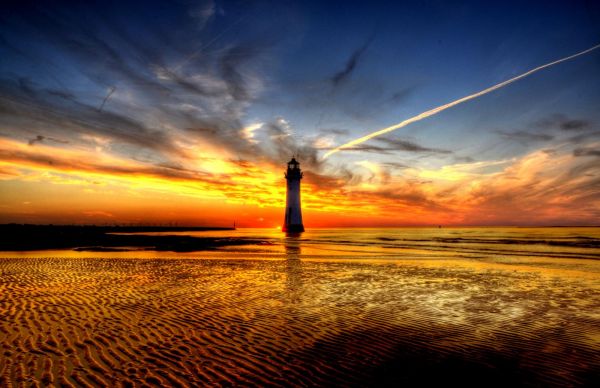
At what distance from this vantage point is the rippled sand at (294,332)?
6359 mm

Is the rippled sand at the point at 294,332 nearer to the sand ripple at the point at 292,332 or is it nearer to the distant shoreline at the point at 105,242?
the sand ripple at the point at 292,332

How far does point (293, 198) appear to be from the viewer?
84438mm

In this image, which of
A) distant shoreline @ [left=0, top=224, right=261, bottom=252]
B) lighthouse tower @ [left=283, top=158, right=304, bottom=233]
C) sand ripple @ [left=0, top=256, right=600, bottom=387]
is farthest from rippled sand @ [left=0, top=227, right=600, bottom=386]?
lighthouse tower @ [left=283, top=158, right=304, bottom=233]

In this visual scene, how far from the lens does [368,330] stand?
9.24 meters

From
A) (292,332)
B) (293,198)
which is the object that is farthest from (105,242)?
(292,332)

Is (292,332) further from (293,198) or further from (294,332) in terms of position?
(293,198)

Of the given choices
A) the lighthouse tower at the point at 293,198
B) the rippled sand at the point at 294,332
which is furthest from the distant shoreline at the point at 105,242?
the rippled sand at the point at 294,332

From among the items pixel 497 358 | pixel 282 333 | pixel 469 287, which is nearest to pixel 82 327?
pixel 282 333

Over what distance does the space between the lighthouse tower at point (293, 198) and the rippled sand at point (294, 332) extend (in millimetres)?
66790

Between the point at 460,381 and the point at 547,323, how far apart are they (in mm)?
5810

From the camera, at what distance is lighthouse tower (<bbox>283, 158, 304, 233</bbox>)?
83.9 metres

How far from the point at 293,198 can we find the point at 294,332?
2976 inches

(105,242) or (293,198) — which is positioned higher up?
(293,198)

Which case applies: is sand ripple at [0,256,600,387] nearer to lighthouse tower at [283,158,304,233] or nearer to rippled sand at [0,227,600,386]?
rippled sand at [0,227,600,386]
